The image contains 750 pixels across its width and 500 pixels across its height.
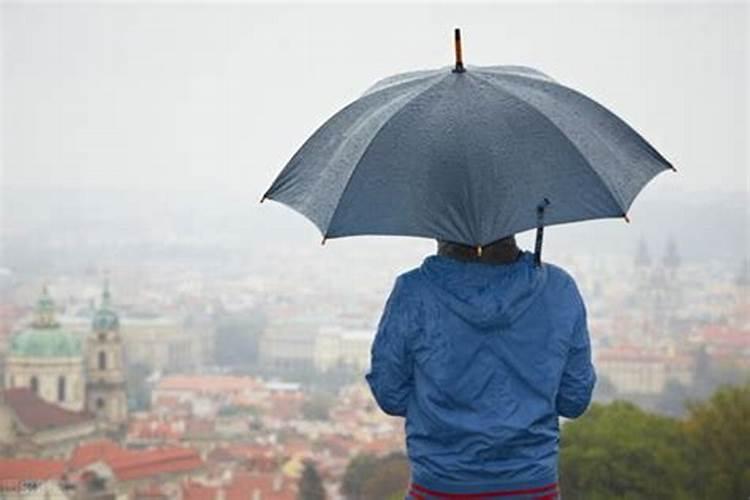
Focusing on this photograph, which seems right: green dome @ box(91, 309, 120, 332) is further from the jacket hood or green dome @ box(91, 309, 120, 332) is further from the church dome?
the jacket hood

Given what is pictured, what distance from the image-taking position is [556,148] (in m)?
1.95

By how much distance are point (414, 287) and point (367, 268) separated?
2140cm

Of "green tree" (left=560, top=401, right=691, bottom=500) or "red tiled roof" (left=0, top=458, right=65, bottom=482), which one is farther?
"red tiled roof" (left=0, top=458, right=65, bottom=482)

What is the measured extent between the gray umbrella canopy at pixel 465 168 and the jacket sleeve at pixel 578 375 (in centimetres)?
15

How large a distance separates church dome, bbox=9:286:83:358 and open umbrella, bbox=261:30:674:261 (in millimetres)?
20381

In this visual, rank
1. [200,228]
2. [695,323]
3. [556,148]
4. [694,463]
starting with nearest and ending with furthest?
[556,148] → [694,463] → [695,323] → [200,228]

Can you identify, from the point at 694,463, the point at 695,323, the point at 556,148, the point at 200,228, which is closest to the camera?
the point at 556,148

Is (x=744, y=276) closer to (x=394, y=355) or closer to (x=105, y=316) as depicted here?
(x=105, y=316)

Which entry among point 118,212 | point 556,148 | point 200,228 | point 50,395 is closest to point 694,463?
point 556,148

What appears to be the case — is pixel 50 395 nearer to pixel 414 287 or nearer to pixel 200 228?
pixel 200 228

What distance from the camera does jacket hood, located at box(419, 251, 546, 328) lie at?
182 cm

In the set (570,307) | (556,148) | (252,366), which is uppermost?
(556,148)

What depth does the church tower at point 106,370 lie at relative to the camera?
21969 millimetres

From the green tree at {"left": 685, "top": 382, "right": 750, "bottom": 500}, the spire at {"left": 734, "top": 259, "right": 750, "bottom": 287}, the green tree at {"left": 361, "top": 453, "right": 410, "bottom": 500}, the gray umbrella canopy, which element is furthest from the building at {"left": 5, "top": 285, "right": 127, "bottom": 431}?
the gray umbrella canopy
